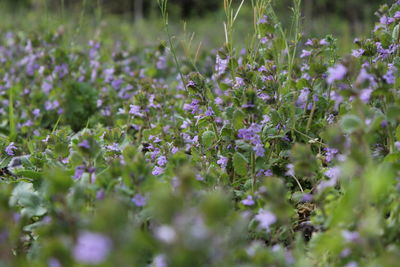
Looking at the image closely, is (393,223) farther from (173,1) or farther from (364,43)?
(173,1)

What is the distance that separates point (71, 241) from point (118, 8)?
1180cm

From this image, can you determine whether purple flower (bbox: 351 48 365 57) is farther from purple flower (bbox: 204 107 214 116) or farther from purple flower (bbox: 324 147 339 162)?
purple flower (bbox: 204 107 214 116)

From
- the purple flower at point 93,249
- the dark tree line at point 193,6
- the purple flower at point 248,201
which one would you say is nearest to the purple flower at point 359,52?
the purple flower at point 248,201

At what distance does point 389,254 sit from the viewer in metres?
1.08

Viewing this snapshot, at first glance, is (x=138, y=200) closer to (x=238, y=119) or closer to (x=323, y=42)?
(x=238, y=119)

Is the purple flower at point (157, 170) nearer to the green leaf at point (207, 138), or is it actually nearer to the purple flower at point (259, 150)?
the green leaf at point (207, 138)

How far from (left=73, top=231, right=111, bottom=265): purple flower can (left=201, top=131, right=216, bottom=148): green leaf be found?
1042mm

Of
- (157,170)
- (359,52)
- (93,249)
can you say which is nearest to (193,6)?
(359,52)

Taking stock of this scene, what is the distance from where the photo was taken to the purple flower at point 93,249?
891mm

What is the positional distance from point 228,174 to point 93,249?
1122 mm

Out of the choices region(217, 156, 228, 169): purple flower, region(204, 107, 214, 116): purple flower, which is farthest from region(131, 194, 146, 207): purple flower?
region(204, 107, 214, 116): purple flower

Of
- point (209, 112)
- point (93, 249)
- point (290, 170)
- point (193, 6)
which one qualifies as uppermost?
point (93, 249)

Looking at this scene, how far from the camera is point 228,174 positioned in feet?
6.48

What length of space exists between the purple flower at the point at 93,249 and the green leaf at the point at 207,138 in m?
1.04
